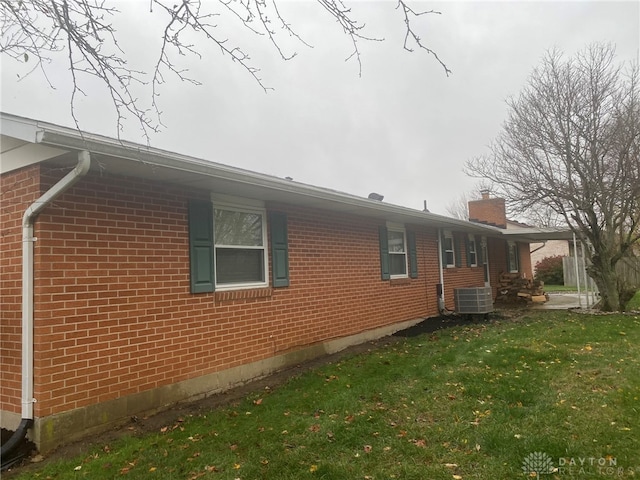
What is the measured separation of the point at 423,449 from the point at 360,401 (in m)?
1.36

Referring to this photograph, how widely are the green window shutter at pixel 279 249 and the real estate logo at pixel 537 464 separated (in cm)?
423

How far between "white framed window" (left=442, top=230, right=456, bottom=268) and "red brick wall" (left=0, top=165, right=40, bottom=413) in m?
10.9

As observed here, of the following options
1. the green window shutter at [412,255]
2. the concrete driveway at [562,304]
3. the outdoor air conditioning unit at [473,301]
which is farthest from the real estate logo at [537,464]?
the concrete driveway at [562,304]

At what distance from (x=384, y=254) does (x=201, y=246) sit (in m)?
5.07

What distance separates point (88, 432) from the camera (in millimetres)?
4262

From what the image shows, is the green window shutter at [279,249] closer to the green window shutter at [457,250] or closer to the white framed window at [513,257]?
the green window shutter at [457,250]

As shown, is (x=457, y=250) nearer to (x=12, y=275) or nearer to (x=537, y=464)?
(x=537, y=464)

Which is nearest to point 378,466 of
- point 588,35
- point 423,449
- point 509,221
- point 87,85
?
point 423,449

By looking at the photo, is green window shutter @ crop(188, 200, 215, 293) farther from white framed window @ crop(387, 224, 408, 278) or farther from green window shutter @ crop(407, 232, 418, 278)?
green window shutter @ crop(407, 232, 418, 278)

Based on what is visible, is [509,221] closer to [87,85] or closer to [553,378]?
[553,378]

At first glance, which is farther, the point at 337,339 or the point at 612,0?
the point at 337,339

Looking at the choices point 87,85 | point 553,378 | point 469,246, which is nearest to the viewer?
point 87,85

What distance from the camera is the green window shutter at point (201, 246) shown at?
18.0 ft

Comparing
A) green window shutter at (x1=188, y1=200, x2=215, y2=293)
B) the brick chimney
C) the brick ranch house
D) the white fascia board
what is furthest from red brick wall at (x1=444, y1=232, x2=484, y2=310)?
green window shutter at (x1=188, y1=200, x2=215, y2=293)
